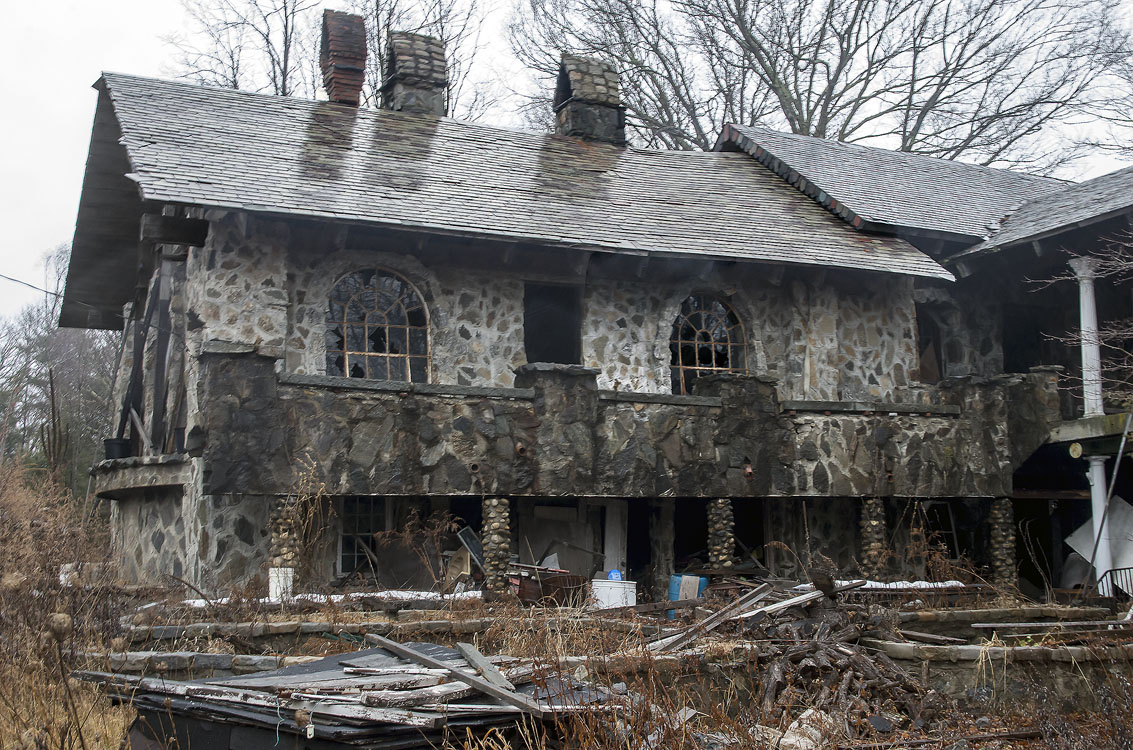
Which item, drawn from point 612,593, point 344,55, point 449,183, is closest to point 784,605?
point 612,593

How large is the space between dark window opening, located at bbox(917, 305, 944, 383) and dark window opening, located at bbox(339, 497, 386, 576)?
9.61 m

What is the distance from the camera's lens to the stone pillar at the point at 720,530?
1580 cm

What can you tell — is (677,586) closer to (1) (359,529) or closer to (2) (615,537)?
(2) (615,537)

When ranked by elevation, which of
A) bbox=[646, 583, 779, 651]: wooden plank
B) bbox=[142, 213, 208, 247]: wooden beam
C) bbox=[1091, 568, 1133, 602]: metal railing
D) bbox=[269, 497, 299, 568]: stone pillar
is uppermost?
bbox=[142, 213, 208, 247]: wooden beam

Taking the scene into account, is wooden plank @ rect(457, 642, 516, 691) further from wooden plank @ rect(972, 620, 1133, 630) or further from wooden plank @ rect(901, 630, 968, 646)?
wooden plank @ rect(972, 620, 1133, 630)

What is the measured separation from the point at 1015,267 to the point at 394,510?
11146mm

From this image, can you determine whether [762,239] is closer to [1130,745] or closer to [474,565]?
[474,565]

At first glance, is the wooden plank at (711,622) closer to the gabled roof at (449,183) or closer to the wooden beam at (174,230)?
the gabled roof at (449,183)

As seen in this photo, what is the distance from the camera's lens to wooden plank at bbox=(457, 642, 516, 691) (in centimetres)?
711

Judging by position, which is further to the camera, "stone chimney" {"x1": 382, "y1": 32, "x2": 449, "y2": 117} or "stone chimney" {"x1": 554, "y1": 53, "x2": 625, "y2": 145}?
"stone chimney" {"x1": 554, "y1": 53, "x2": 625, "y2": 145}

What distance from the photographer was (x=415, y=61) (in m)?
20.2

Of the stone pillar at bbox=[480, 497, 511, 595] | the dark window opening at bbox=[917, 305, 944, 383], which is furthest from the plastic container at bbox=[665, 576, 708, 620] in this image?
the dark window opening at bbox=[917, 305, 944, 383]

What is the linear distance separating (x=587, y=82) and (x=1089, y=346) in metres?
9.91

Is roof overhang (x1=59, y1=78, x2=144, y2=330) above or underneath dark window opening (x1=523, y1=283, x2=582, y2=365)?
above
